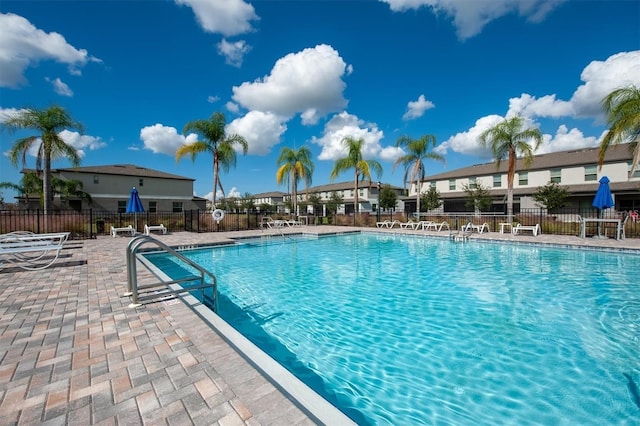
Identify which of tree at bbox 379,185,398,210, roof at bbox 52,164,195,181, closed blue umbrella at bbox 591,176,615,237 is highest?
roof at bbox 52,164,195,181

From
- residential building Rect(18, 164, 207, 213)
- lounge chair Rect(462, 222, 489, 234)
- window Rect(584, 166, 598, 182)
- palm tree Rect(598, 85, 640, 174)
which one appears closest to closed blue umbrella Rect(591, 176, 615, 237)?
palm tree Rect(598, 85, 640, 174)

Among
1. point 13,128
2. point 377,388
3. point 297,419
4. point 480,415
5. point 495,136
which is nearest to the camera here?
point 297,419

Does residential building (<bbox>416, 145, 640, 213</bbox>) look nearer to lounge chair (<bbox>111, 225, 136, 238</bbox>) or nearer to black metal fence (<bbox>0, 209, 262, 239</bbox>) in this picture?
black metal fence (<bbox>0, 209, 262, 239</bbox>)

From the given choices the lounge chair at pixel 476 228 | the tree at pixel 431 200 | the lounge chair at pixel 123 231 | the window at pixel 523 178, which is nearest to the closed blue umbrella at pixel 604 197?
the lounge chair at pixel 476 228

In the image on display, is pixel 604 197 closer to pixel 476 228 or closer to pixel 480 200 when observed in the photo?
pixel 476 228

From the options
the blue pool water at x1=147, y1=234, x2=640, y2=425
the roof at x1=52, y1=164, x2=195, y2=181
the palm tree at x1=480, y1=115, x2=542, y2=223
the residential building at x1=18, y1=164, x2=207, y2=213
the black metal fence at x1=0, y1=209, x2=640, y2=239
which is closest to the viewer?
the blue pool water at x1=147, y1=234, x2=640, y2=425

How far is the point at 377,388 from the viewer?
3.08m

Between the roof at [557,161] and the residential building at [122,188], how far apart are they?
33573mm

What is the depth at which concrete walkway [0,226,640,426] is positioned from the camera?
1920 mm

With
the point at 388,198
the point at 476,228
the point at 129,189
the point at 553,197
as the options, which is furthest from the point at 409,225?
the point at 129,189

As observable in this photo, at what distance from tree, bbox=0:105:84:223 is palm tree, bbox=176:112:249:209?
616 cm

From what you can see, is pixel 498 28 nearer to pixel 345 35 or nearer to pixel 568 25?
pixel 568 25

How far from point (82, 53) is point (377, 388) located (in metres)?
16.6

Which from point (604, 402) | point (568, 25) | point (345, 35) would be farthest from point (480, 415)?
point (568, 25)
